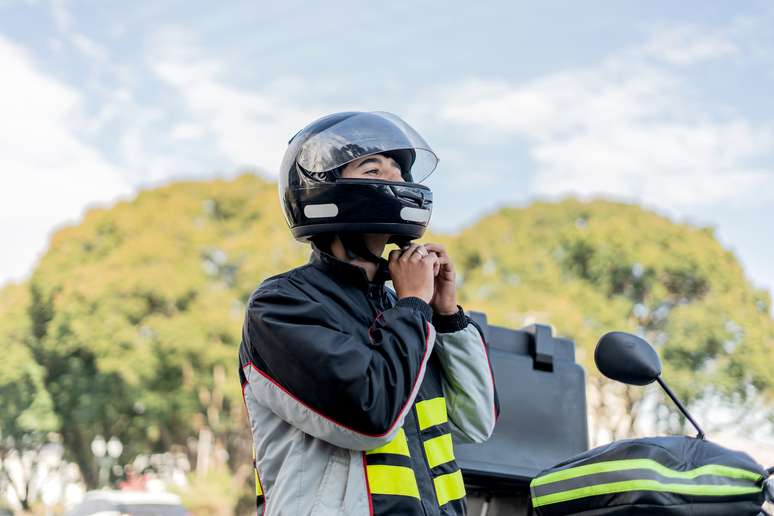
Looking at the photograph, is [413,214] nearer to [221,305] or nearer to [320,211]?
[320,211]

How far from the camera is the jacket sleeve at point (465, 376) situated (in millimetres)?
2703

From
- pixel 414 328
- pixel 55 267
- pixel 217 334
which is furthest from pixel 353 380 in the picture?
pixel 55 267

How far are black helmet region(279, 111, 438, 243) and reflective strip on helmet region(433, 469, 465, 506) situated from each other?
0.67m

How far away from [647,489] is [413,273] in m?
0.82

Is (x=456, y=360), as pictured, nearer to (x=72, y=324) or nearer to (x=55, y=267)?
(x=72, y=324)

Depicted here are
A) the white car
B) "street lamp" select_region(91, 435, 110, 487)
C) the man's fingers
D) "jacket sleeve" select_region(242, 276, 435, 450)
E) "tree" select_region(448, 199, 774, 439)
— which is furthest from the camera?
"street lamp" select_region(91, 435, 110, 487)

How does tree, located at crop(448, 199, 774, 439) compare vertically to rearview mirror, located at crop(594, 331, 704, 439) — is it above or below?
below

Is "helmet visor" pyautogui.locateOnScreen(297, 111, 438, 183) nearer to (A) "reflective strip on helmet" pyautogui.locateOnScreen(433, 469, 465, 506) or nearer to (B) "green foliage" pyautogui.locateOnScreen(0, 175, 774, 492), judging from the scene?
(A) "reflective strip on helmet" pyautogui.locateOnScreen(433, 469, 465, 506)

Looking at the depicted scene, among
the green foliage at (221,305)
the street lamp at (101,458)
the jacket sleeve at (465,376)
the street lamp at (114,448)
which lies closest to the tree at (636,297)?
the green foliage at (221,305)

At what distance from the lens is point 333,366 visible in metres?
2.20

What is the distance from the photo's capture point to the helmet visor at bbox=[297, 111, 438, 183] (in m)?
2.68

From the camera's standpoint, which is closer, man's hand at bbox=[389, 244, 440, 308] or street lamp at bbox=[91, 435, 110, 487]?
man's hand at bbox=[389, 244, 440, 308]

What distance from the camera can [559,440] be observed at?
12.4ft

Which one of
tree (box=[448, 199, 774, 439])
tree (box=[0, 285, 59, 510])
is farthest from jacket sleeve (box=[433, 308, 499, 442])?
tree (box=[0, 285, 59, 510])
